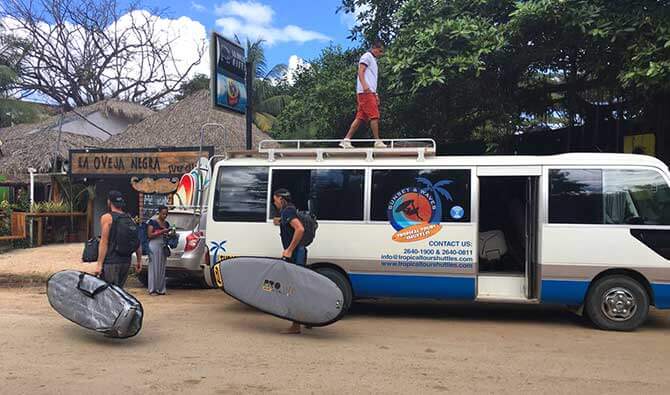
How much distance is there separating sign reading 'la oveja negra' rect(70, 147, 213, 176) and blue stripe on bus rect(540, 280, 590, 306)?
34.1ft

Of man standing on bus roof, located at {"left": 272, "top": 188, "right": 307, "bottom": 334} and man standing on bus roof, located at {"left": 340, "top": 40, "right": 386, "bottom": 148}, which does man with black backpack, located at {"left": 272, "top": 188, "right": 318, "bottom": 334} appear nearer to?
man standing on bus roof, located at {"left": 272, "top": 188, "right": 307, "bottom": 334}

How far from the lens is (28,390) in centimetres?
488

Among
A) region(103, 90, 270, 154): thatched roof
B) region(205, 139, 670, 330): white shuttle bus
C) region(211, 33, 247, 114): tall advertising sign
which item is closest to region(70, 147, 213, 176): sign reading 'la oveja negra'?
region(103, 90, 270, 154): thatched roof

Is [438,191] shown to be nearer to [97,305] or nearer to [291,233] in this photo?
[291,233]

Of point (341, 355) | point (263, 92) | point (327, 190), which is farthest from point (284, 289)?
point (263, 92)

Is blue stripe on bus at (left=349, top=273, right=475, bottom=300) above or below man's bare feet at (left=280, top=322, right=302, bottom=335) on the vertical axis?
above

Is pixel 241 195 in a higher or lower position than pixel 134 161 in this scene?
lower

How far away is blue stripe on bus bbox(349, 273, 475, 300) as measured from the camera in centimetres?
764

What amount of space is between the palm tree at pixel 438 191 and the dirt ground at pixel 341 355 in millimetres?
1574

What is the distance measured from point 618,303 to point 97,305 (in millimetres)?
6507

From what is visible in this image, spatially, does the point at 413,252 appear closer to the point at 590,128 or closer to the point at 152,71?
the point at 590,128

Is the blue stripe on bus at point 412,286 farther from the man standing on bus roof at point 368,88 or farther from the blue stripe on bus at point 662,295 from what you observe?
the man standing on bus roof at point 368,88

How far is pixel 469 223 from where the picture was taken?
25.0ft

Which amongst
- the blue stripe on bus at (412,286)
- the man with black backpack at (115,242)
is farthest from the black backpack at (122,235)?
the blue stripe on bus at (412,286)
